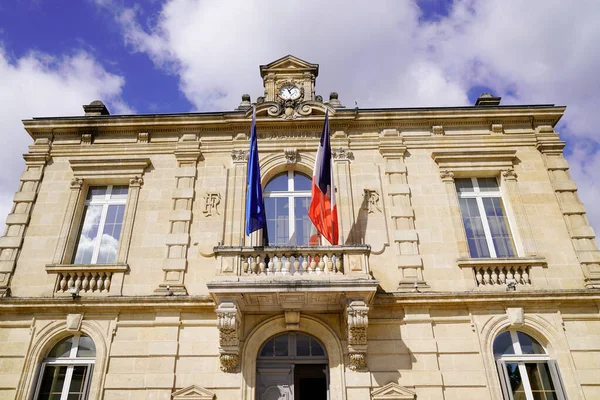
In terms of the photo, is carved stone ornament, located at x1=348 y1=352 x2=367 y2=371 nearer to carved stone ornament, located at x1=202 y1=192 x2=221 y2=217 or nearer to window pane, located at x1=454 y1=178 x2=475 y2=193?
carved stone ornament, located at x1=202 y1=192 x2=221 y2=217

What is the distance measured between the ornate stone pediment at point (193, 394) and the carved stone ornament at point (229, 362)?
1.59 feet

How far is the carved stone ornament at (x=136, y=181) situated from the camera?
36.8ft

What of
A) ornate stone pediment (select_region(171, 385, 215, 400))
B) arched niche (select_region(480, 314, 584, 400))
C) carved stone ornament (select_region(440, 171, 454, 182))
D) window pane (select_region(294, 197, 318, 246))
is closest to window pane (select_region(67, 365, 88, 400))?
ornate stone pediment (select_region(171, 385, 215, 400))

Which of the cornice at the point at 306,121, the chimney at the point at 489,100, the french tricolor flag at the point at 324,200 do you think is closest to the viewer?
the french tricolor flag at the point at 324,200

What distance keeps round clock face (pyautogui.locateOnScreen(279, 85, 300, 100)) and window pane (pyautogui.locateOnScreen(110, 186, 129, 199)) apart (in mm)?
4509

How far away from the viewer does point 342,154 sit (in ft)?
37.6

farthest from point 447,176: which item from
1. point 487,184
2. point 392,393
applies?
point 392,393

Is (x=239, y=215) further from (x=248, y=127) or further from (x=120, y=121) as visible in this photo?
(x=120, y=121)

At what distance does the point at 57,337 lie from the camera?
9.39 meters

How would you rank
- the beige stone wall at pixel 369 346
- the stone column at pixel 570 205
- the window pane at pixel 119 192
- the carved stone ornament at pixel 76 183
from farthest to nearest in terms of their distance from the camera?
1. the window pane at pixel 119 192
2. the carved stone ornament at pixel 76 183
3. the stone column at pixel 570 205
4. the beige stone wall at pixel 369 346

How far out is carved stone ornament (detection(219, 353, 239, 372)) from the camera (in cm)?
874

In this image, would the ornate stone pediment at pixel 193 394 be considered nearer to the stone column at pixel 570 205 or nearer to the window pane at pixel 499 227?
the window pane at pixel 499 227

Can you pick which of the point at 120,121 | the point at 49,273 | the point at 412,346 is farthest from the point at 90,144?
the point at 412,346

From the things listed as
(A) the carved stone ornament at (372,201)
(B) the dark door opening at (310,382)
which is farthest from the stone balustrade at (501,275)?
(B) the dark door opening at (310,382)
